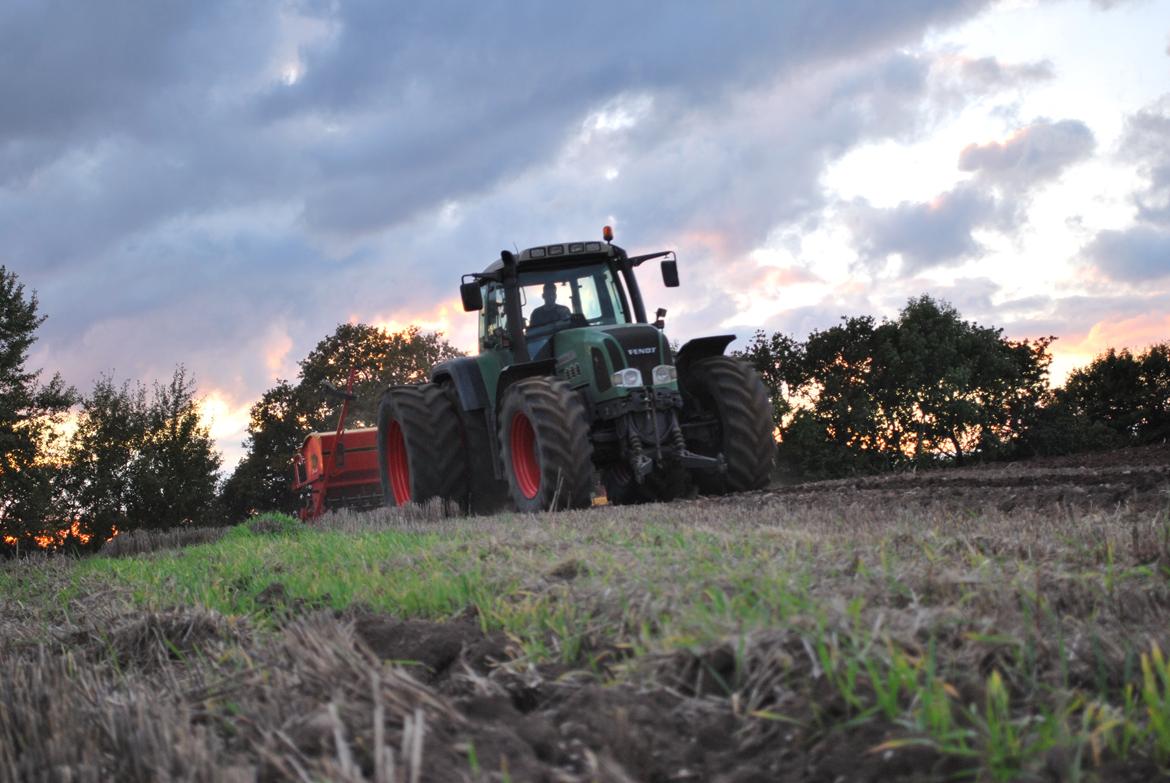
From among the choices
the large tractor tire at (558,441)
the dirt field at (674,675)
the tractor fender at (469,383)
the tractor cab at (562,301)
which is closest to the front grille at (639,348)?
the large tractor tire at (558,441)

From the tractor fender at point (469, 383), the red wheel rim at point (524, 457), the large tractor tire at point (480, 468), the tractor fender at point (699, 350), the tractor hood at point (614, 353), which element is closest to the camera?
the tractor hood at point (614, 353)

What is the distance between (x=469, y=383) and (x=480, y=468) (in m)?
1.03

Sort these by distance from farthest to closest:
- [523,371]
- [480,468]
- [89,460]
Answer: [89,460] → [480,468] → [523,371]

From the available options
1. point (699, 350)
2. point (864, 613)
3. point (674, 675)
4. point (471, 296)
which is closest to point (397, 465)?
point (471, 296)

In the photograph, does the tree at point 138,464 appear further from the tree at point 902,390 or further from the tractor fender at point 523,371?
the tractor fender at point 523,371

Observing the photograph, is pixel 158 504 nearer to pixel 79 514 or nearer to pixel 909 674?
pixel 79 514

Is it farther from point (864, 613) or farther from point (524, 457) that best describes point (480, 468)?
point (864, 613)

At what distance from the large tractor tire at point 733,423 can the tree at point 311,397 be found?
2957cm

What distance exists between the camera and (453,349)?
137ft

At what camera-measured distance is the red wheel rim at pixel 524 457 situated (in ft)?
34.7

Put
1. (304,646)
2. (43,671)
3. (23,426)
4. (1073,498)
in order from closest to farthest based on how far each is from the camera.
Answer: (304,646), (43,671), (1073,498), (23,426)

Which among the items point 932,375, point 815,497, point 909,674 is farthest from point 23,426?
point 909,674

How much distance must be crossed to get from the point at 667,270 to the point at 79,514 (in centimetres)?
2917

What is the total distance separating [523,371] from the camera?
10703 millimetres
